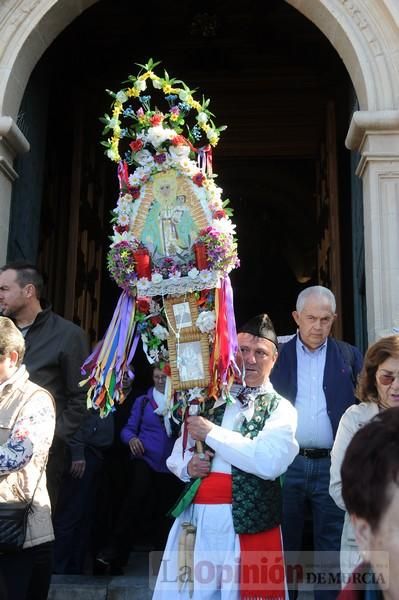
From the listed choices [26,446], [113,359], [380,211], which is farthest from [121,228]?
[380,211]

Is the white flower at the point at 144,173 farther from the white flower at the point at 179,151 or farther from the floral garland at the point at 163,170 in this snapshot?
the white flower at the point at 179,151

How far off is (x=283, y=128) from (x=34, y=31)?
457cm

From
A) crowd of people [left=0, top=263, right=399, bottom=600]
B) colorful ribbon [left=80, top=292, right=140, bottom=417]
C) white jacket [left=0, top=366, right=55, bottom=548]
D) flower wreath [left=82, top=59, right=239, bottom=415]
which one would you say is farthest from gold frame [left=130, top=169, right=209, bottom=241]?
white jacket [left=0, top=366, right=55, bottom=548]

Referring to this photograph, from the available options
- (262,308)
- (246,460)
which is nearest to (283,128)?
(262,308)

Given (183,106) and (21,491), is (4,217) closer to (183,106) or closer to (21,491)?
(183,106)

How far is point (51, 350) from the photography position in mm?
3932

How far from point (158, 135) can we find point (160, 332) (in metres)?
0.93

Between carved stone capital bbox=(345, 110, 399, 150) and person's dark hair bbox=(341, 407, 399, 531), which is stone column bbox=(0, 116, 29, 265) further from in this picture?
person's dark hair bbox=(341, 407, 399, 531)

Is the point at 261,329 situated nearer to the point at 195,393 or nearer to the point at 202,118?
the point at 195,393

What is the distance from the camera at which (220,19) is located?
25.8 ft

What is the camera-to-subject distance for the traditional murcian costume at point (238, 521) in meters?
2.83

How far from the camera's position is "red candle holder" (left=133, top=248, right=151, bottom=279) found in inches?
128

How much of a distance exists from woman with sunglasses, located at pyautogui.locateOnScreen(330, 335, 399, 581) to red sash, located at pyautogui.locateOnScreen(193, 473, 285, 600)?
0.28 metres

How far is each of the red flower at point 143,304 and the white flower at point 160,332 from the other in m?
0.10
